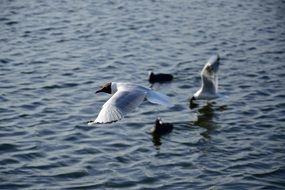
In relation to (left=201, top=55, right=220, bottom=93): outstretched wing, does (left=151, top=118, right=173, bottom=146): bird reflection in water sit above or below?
below

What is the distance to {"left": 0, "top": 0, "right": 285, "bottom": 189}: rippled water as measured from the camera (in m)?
11.3

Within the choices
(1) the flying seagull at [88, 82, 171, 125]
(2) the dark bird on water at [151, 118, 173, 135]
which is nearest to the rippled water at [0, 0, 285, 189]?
(2) the dark bird on water at [151, 118, 173, 135]

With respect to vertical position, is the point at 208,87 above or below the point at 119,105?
below

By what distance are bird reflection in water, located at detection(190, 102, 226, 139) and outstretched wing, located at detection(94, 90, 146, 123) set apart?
343 centimetres

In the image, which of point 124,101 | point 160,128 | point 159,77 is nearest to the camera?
point 124,101

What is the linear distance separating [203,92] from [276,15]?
28.6 ft

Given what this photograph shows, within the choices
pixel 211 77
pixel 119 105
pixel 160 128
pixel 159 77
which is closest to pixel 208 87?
pixel 211 77

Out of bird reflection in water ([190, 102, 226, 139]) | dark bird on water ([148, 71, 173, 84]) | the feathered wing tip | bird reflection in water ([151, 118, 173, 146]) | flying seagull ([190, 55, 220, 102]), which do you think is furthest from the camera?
dark bird on water ([148, 71, 173, 84])

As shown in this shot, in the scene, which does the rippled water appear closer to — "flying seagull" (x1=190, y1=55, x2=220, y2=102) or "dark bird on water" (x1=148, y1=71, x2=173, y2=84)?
"dark bird on water" (x1=148, y1=71, x2=173, y2=84)

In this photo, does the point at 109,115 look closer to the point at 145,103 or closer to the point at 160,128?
the point at 160,128

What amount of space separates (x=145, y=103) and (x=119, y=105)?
204 inches

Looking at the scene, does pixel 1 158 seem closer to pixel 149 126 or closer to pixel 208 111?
pixel 149 126

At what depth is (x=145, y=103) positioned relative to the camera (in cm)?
1477

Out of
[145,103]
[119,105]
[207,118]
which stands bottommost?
[207,118]
